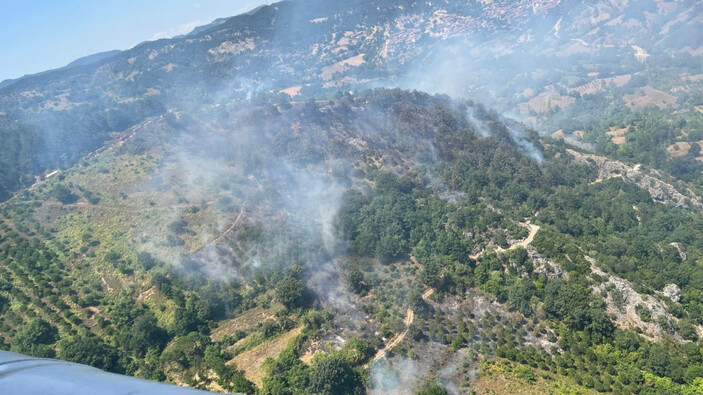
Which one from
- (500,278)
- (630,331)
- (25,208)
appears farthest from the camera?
(25,208)

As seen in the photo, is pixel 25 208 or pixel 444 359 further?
pixel 25 208

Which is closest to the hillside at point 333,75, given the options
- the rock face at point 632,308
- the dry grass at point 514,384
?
the rock face at point 632,308

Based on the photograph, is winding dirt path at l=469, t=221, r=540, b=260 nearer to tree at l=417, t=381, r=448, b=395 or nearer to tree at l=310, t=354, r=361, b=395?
tree at l=417, t=381, r=448, b=395

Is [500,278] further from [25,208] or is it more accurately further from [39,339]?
[25,208]

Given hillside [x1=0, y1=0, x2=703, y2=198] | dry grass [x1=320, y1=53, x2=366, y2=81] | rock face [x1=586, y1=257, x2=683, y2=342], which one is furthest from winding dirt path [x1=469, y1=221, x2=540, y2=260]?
dry grass [x1=320, y1=53, x2=366, y2=81]

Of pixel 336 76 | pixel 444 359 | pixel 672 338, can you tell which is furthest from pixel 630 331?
pixel 336 76

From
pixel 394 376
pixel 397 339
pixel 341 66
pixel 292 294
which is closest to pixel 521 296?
pixel 397 339

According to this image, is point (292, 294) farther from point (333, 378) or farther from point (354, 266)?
point (333, 378)

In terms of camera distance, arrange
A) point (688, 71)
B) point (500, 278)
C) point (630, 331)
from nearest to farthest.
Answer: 1. point (630, 331)
2. point (500, 278)
3. point (688, 71)
